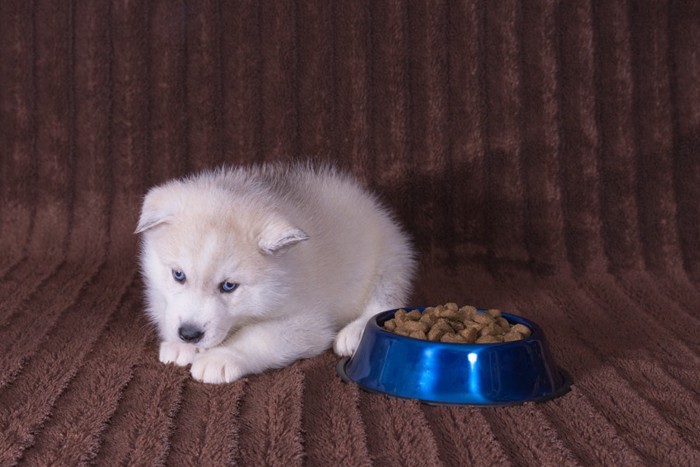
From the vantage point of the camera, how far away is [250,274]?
6.41 feet

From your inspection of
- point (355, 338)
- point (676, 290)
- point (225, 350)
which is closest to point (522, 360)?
point (355, 338)

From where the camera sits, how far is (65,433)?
1.55 m

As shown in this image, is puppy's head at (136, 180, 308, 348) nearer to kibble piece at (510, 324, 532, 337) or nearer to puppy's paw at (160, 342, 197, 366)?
puppy's paw at (160, 342, 197, 366)

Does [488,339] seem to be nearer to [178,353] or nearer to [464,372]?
[464,372]

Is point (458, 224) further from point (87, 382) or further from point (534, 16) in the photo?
point (87, 382)

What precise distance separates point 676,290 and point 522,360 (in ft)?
4.31

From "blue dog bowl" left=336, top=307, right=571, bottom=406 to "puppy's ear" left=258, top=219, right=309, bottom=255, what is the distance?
0.99 ft

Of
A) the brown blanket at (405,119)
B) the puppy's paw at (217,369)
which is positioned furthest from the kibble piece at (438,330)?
the brown blanket at (405,119)

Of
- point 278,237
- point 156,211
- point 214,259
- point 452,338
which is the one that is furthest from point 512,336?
→ point 156,211

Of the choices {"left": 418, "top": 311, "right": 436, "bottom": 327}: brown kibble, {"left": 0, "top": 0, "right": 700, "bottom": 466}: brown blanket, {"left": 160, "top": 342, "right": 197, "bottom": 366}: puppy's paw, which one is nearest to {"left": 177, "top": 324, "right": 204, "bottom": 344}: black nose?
{"left": 160, "top": 342, "right": 197, "bottom": 366}: puppy's paw

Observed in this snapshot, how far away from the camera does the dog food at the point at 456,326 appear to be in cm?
184

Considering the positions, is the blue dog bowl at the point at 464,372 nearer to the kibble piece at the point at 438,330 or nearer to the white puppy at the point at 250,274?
the kibble piece at the point at 438,330

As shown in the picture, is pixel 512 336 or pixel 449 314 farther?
pixel 449 314

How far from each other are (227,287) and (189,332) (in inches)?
5.6
